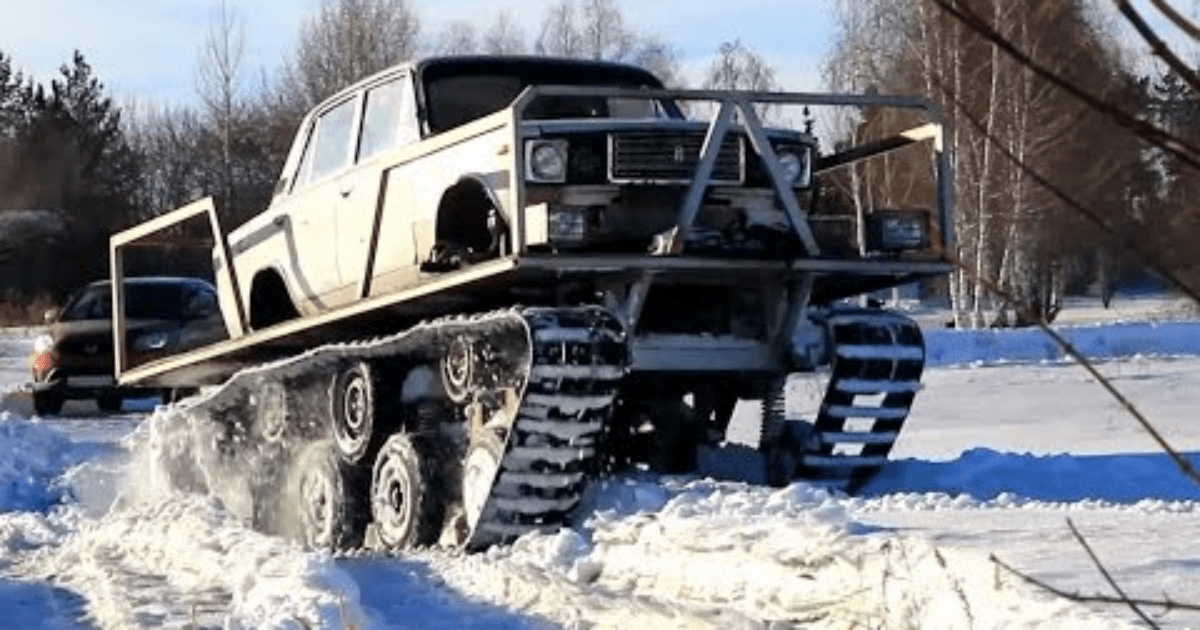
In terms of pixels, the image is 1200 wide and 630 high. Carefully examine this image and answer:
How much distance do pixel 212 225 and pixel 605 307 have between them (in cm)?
389

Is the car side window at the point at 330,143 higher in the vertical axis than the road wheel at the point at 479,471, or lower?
higher

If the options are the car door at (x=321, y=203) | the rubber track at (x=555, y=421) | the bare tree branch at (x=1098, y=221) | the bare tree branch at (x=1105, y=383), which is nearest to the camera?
the bare tree branch at (x=1098, y=221)

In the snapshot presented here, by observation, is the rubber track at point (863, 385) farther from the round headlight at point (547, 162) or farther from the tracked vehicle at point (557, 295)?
the round headlight at point (547, 162)

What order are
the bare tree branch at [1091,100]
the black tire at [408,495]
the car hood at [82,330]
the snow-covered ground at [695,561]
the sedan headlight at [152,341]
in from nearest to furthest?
the bare tree branch at [1091,100]
the snow-covered ground at [695,561]
the black tire at [408,495]
the sedan headlight at [152,341]
the car hood at [82,330]

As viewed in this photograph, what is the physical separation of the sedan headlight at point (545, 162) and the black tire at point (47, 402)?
17469 mm

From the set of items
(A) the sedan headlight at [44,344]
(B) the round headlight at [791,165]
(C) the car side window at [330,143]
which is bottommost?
(A) the sedan headlight at [44,344]

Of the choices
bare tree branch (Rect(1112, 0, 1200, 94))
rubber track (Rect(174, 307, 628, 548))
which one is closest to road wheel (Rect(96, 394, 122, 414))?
rubber track (Rect(174, 307, 628, 548))

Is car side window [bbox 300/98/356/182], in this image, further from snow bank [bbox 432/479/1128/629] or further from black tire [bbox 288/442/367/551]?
snow bank [bbox 432/479/1128/629]

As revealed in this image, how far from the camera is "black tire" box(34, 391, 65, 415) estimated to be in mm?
26019

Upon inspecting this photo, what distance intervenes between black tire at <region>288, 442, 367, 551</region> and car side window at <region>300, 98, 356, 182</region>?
1.49m

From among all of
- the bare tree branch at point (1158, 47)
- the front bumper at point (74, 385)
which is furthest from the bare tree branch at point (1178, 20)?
the front bumper at point (74, 385)

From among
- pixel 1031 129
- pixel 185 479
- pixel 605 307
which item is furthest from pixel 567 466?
pixel 1031 129

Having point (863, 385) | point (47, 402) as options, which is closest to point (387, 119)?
point (863, 385)

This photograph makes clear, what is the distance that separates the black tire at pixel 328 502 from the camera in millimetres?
10914
